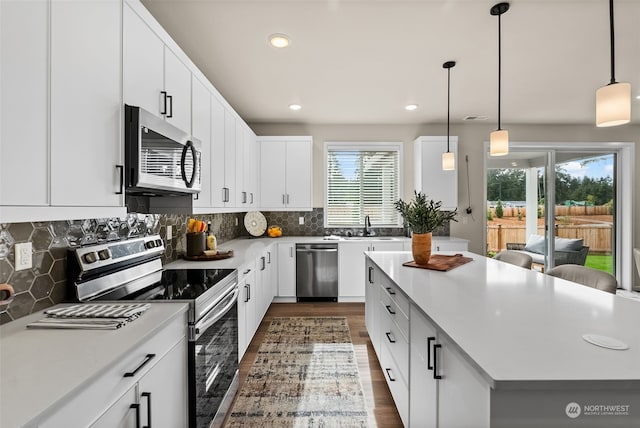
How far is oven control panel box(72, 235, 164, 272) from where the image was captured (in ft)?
4.95

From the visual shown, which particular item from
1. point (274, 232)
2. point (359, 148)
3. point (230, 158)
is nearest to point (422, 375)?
point (230, 158)

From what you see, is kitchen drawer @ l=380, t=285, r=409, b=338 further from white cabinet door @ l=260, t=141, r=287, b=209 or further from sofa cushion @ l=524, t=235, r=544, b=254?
sofa cushion @ l=524, t=235, r=544, b=254

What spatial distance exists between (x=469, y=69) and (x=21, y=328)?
3.56m

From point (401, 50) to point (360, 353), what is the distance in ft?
8.66

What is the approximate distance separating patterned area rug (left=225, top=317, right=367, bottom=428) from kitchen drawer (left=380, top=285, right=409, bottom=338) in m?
0.66

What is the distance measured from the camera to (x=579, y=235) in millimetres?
4980

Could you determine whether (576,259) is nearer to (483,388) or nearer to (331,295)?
(331,295)

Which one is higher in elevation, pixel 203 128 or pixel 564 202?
pixel 203 128

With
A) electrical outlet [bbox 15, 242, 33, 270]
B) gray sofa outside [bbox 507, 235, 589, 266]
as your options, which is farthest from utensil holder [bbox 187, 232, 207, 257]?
gray sofa outside [bbox 507, 235, 589, 266]

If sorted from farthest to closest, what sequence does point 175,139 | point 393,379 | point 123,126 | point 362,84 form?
point 362,84 < point 393,379 < point 175,139 < point 123,126

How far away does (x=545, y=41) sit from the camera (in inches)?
96.2

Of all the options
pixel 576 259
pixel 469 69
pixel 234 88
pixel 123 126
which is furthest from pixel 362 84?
pixel 576 259

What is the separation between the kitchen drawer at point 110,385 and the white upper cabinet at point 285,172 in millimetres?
3262

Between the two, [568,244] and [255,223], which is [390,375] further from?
[568,244]
